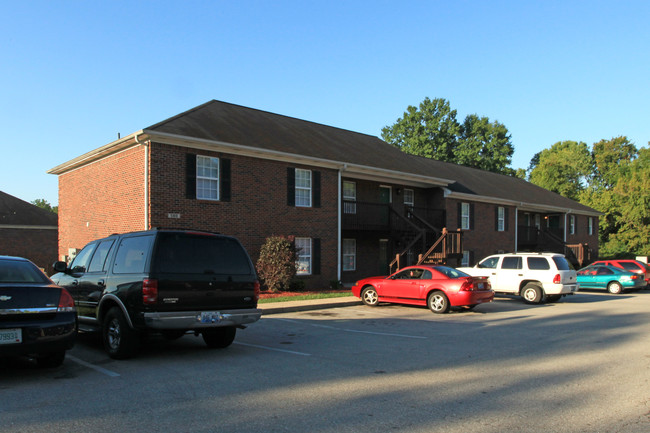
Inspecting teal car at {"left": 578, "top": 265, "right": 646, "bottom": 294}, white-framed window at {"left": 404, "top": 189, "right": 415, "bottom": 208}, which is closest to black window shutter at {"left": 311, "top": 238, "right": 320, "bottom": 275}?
white-framed window at {"left": 404, "top": 189, "right": 415, "bottom": 208}

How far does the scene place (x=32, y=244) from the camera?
1412 inches

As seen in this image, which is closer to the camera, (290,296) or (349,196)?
(290,296)

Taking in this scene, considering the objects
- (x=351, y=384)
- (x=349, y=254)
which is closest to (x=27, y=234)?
(x=349, y=254)

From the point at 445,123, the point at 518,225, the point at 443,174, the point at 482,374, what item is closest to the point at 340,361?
the point at 482,374

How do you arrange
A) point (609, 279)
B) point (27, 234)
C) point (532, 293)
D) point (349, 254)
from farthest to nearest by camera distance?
point (27, 234) < point (349, 254) < point (609, 279) < point (532, 293)

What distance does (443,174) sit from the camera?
1247 inches

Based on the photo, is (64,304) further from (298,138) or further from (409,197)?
(409,197)

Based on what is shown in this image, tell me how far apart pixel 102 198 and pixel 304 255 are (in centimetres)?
819

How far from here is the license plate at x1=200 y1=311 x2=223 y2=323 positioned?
780 cm

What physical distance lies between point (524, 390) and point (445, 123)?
57.9 meters

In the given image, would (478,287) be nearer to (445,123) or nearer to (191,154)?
(191,154)

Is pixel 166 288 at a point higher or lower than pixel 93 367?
higher

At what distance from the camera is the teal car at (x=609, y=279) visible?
23.0 m

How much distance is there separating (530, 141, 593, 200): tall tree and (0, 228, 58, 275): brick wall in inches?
2238
